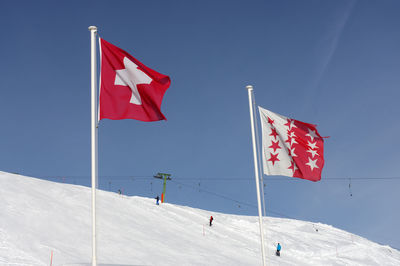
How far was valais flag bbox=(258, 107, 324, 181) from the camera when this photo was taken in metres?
16.0

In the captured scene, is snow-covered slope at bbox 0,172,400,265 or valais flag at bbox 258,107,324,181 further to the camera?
snow-covered slope at bbox 0,172,400,265

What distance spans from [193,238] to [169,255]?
25.2ft

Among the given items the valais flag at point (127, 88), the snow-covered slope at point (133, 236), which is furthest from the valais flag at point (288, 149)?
the snow-covered slope at point (133, 236)

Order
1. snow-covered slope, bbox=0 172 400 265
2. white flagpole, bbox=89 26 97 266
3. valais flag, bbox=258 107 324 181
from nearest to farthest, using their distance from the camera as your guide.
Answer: white flagpole, bbox=89 26 97 266
valais flag, bbox=258 107 324 181
snow-covered slope, bbox=0 172 400 265

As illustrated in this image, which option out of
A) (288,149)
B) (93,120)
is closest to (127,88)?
(93,120)

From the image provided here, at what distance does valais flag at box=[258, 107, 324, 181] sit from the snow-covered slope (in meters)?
7.95

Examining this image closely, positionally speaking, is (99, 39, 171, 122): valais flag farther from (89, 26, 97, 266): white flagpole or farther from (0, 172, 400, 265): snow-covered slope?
(0, 172, 400, 265): snow-covered slope

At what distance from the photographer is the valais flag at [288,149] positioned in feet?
52.4

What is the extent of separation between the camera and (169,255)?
23203 mm

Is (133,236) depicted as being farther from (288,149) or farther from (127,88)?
(127,88)

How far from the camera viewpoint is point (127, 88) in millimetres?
12344

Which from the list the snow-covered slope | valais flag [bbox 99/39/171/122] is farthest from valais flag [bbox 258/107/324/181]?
the snow-covered slope

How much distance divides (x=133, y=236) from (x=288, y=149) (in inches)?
516

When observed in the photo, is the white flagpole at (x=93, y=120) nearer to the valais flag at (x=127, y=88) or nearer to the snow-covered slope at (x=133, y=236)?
the valais flag at (x=127, y=88)
